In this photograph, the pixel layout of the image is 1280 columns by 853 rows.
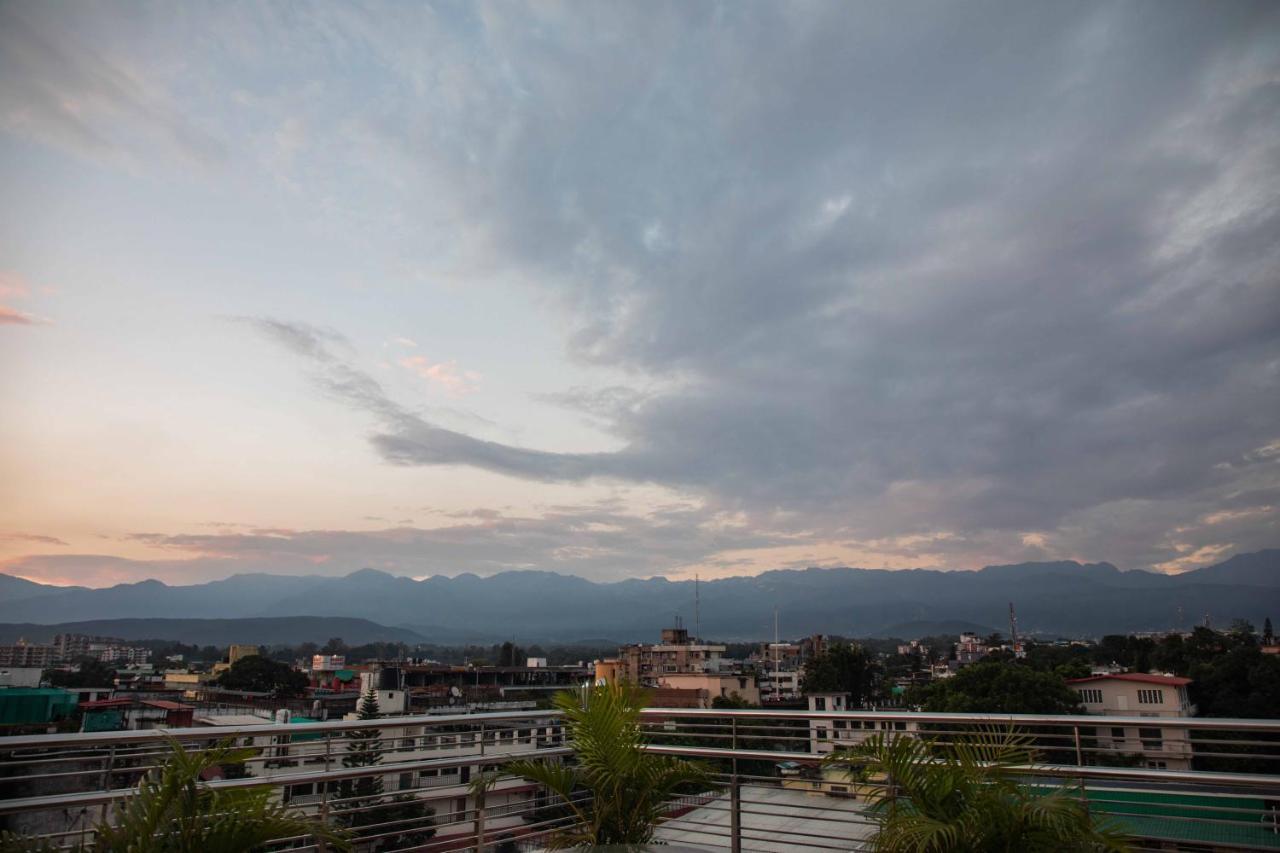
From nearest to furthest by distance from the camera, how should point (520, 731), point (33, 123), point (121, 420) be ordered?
1. point (520, 731)
2. point (33, 123)
3. point (121, 420)

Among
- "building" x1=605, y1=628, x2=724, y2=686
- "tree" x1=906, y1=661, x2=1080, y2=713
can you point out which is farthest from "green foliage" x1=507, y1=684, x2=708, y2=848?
"building" x1=605, y1=628, x2=724, y2=686

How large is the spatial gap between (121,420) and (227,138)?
13.0ft

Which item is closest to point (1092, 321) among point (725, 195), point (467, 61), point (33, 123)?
point (725, 195)

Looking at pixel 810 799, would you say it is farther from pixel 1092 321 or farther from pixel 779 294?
pixel 1092 321

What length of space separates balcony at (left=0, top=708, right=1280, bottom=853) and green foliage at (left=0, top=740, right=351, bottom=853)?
0.18 metres

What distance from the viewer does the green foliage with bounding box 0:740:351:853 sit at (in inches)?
70.4

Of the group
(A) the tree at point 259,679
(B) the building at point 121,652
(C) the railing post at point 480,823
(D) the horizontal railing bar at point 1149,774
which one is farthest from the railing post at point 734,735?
(B) the building at point 121,652

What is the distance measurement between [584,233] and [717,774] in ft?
33.2

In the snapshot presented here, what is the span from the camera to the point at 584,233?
41.0 ft

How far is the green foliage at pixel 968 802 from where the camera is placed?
7.43 feet

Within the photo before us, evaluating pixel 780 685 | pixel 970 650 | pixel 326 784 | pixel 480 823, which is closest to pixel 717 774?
pixel 480 823

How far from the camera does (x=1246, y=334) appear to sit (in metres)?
14.0

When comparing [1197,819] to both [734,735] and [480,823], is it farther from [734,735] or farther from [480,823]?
[480,823]

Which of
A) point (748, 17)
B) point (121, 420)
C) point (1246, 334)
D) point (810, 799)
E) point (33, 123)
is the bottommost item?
point (810, 799)
